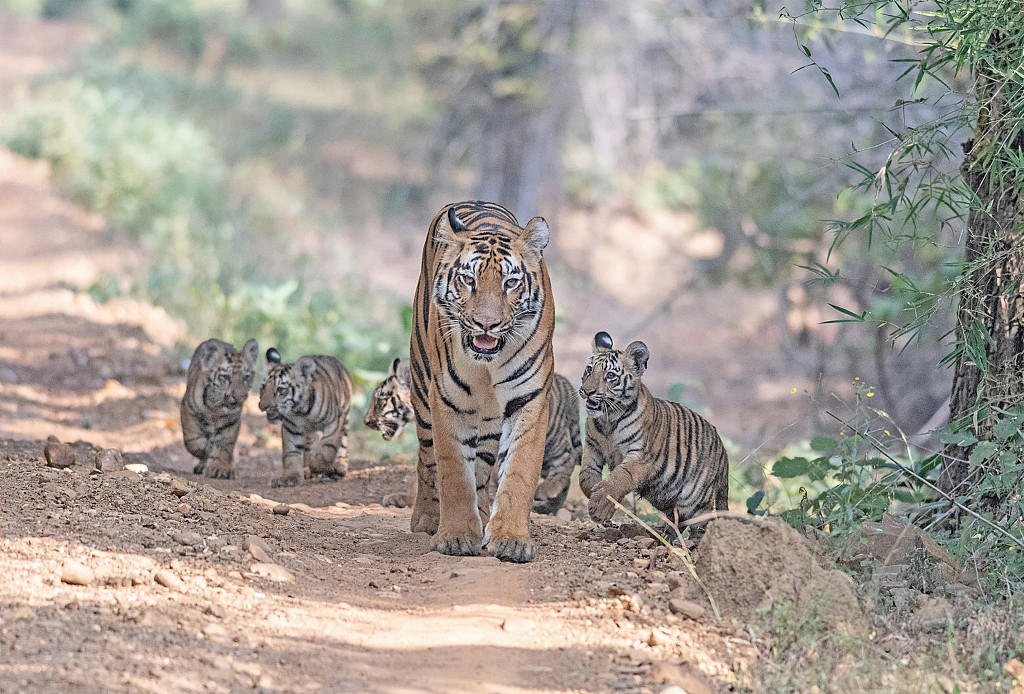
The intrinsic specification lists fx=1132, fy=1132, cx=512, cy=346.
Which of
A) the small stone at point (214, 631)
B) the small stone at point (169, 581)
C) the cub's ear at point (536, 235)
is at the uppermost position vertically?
the cub's ear at point (536, 235)

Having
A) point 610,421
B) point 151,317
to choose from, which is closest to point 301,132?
point 151,317

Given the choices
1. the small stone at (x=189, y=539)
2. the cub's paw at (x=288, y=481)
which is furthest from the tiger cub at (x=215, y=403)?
the small stone at (x=189, y=539)

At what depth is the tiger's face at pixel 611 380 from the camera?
577 centimetres

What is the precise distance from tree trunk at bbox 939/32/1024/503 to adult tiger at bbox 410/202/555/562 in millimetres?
1883

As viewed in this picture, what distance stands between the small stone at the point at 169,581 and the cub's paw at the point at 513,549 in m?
1.36

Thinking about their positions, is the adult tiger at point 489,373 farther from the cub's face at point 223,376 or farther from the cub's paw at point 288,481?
the cub's face at point 223,376

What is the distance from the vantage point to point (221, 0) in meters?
30.8

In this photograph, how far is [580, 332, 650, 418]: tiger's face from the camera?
5.77 meters

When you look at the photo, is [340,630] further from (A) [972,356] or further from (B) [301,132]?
(B) [301,132]

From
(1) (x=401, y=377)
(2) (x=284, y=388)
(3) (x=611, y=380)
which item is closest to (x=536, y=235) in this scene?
(3) (x=611, y=380)

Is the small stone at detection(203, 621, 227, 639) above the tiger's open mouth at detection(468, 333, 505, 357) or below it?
below

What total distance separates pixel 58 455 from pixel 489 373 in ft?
7.44

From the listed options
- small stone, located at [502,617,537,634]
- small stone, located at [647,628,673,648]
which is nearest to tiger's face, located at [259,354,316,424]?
small stone, located at [502,617,537,634]

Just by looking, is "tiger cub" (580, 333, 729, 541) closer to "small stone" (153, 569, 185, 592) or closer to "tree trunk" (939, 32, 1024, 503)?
"tree trunk" (939, 32, 1024, 503)
